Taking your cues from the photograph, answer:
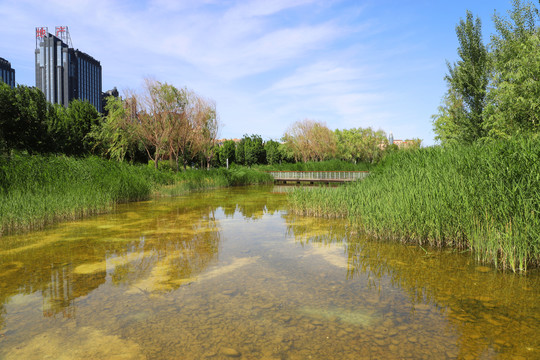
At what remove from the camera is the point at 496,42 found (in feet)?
45.8

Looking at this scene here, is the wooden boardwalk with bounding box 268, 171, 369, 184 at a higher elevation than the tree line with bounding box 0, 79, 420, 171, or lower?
lower

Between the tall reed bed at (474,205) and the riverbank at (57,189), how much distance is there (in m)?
8.02

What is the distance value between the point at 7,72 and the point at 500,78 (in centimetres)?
10638

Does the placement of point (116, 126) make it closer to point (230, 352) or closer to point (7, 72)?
point (230, 352)

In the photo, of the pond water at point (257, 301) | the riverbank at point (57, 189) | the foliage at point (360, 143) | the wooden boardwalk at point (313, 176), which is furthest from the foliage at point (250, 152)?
the pond water at point (257, 301)

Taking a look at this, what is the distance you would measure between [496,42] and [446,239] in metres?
11.6

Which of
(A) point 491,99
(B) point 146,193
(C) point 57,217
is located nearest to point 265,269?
(C) point 57,217

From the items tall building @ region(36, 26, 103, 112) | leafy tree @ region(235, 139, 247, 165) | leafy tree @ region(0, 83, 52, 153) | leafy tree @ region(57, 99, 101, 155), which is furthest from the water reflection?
tall building @ region(36, 26, 103, 112)

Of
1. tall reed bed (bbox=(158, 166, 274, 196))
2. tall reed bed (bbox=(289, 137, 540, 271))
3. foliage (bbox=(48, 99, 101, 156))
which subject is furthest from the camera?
foliage (bbox=(48, 99, 101, 156))

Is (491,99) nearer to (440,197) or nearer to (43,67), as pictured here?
(440,197)

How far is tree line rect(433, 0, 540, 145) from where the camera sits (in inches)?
405

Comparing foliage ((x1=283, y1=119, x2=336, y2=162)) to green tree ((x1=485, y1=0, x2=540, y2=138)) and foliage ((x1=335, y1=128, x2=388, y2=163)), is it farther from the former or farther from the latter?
green tree ((x1=485, y1=0, x2=540, y2=138))

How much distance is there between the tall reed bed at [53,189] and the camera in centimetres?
846

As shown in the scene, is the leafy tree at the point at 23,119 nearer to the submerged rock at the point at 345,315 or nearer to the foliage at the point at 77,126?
the foliage at the point at 77,126
